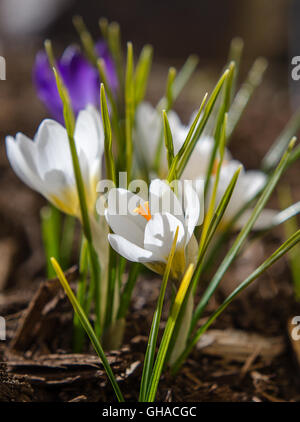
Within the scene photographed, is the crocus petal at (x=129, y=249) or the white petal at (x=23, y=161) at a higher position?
the white petal at (x=23, y=161)

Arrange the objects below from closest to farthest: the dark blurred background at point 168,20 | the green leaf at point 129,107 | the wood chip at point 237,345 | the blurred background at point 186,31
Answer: the green leaf at point 129,107
the wood chip at point 237,345
the blurred background at point 186,31
the dark blurred background at point 168,20

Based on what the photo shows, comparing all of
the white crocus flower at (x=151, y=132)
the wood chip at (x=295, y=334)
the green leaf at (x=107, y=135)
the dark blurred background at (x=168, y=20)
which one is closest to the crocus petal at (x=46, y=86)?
the white crocus flower at (x=151, y=132)

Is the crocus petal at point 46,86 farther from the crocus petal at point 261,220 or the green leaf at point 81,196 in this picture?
the crocus petal at point 261,220

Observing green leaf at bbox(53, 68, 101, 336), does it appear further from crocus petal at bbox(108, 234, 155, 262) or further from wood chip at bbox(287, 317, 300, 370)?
wood chip at bbox(287, 317, 300, 370)

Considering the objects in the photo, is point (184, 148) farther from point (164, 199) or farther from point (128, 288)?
point (128, 288)

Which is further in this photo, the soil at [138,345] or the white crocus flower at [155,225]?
the soil at [138,345]

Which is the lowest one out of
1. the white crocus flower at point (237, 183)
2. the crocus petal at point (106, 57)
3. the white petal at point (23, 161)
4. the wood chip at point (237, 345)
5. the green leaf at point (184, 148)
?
the wood chip at point (237, 345)

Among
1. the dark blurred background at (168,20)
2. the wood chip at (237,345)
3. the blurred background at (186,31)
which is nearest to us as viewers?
the wood chip at (237,345)
